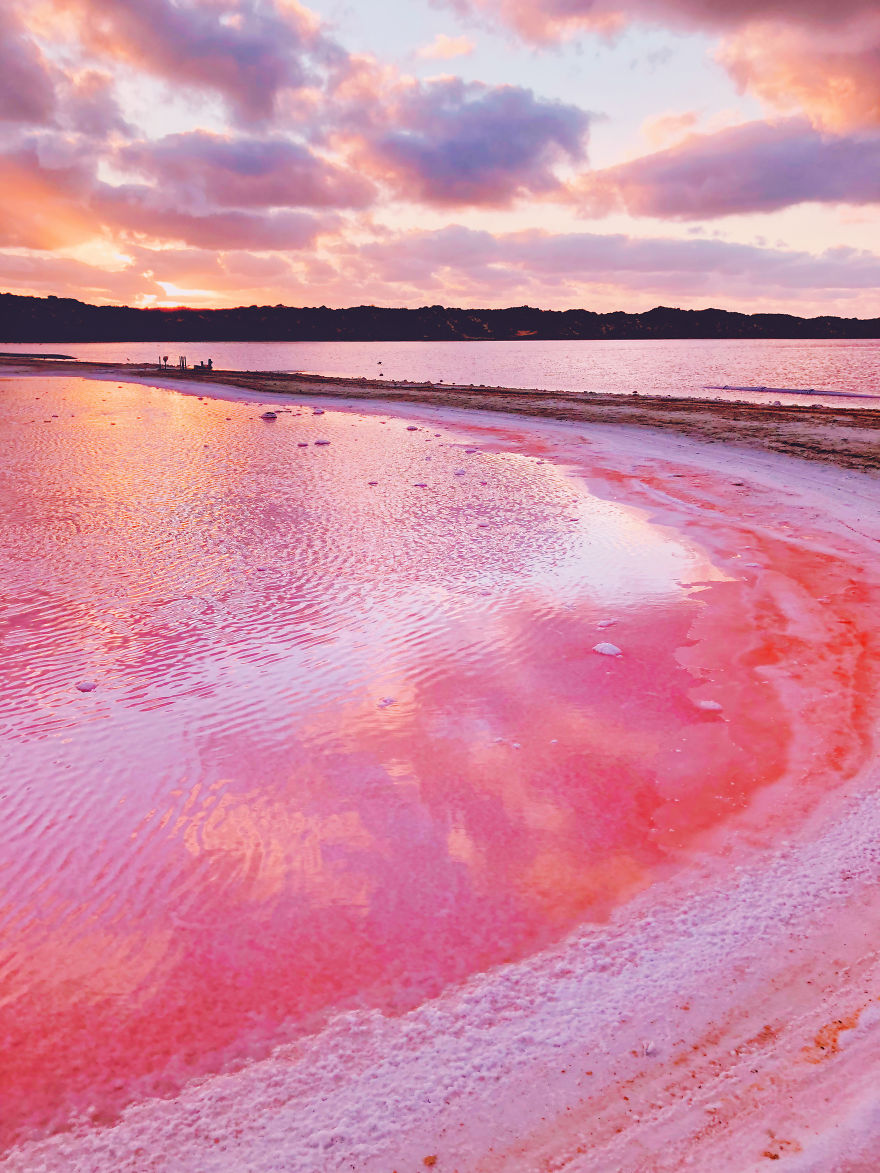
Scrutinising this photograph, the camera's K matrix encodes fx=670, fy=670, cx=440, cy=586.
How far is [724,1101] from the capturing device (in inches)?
96.7

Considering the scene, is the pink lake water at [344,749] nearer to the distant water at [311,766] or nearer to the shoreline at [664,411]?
the distant water at [311,766]

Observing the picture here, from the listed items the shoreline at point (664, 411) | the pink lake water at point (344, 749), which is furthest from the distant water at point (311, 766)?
the shoreline at point (664, 411)

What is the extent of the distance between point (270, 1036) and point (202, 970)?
477 millimetres

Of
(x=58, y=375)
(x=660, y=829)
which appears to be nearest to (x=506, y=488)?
(x=660, y=829)

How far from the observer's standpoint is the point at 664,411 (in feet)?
73.9

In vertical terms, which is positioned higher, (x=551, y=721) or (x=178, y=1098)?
(x=551, y=721)

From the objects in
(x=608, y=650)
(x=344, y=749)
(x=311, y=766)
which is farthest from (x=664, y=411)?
(x=311, y=766)

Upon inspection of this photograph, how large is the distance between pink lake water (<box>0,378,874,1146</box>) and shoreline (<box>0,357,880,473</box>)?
722 cm

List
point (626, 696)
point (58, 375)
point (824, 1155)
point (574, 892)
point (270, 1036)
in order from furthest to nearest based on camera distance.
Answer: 1. point (58, 375)
2. point (626, 696)
3. point (574, 892)
4. point (270, 1036)
5. point (824, 1155)

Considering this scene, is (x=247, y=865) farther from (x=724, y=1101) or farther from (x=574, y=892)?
(x=724, y=1101)

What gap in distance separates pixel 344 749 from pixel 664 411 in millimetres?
20847

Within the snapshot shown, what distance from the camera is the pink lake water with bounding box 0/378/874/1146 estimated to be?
9.86 feet

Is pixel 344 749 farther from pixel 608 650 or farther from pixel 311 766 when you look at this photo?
pixel 608 650

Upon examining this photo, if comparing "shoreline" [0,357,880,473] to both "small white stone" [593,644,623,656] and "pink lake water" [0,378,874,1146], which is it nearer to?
"pink lake water" [0,378,874,1146]
